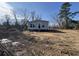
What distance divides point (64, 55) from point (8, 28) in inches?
40.2

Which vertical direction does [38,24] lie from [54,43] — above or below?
above

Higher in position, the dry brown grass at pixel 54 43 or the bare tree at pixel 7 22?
the bare tree at pixel 7 22

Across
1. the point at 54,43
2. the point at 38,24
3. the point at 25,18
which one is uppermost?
the point at 25,18

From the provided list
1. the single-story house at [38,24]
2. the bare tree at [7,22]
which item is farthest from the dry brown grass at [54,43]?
Answer: the bare tree at [7,22]

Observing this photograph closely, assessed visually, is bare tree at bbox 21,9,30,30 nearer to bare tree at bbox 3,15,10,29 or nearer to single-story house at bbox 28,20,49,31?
single-story house at bbox 28,20,49,31

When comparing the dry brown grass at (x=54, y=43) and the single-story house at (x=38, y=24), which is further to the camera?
the single-story house at (x=38, y=24)

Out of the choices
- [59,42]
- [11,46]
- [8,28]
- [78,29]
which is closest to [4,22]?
[8,28]

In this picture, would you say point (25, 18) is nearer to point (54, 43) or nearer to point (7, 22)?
point (7, 22)

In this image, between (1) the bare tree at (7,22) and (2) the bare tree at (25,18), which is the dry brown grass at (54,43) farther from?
(1) the bare tree at (7,22)

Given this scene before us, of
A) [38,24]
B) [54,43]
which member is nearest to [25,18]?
[38,24]

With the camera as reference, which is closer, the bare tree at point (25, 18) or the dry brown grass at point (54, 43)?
the dry brown grass at point (54, 43)

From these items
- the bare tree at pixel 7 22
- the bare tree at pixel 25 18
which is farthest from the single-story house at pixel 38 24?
the bare tree at pixel 7 22

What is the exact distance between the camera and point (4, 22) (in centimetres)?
404

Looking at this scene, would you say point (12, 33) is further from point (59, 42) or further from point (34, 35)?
point (59, 42)
